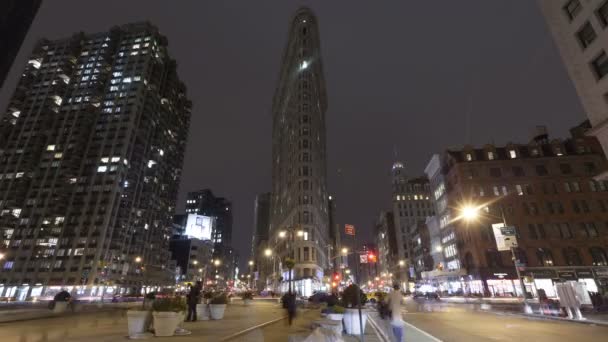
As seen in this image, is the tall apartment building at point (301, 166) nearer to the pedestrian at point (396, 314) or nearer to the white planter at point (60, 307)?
the white planter at point (60, 307)

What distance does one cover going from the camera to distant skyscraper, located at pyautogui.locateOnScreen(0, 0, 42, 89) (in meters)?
6.58

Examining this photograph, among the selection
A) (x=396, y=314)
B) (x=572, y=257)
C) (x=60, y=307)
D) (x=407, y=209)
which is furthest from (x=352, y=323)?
(x=407, y=209)

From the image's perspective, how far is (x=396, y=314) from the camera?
30.0 feet

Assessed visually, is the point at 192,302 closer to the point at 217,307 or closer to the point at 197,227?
the point at 217,307

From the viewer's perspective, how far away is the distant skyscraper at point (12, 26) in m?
6.58

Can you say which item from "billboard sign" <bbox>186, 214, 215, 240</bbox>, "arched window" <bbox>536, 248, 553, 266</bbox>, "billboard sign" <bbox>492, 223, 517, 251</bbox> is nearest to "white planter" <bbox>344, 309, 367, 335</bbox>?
"billboard sign" <bbox>492, 223, 517, 251</bbox>

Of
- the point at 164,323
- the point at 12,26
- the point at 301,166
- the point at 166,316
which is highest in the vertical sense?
the point at 301,166

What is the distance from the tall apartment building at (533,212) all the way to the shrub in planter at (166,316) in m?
55.3

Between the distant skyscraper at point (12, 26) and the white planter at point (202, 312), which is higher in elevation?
the distant skyscraper at point (12, 26)

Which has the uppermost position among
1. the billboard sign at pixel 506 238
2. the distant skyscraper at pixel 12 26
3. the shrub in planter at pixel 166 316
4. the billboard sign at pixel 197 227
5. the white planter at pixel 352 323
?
the billboard sign at pixel 197 227

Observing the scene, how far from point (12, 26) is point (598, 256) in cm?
7401

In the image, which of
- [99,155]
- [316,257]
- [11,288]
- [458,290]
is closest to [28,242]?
[11,288]

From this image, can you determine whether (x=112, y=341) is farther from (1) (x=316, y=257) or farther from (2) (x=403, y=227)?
(2) (x=403, y=227)

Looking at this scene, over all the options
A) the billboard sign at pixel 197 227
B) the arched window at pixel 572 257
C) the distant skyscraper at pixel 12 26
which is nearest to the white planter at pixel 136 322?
the distant skyscraper at pixel 12 26
